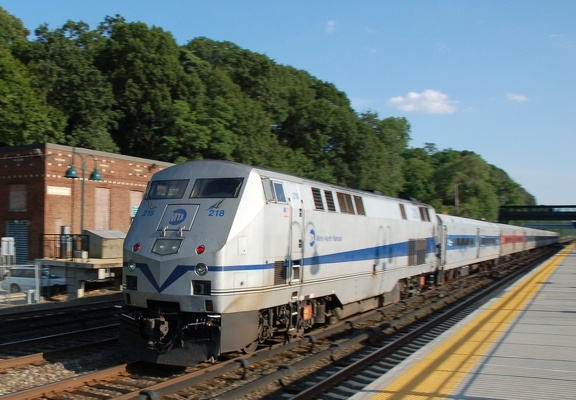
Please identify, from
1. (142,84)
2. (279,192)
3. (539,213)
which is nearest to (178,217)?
(279,192)

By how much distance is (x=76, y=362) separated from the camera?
33.8ft

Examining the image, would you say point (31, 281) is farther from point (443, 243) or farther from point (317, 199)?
point (443, 243)

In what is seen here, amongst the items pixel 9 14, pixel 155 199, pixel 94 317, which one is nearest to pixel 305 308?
pixel 155 199

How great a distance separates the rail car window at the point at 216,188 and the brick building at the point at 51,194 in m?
14.0

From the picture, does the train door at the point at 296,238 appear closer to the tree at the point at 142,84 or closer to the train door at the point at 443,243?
the train door at the point at 443,243

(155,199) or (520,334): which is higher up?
(155,199)

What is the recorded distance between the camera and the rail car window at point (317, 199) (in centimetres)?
1165

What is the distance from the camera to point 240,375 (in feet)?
31.0

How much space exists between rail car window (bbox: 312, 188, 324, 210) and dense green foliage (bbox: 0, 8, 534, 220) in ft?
82.2

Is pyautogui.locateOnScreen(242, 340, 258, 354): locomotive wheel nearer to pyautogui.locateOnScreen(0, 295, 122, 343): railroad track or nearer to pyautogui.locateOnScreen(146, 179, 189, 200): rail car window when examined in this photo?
pyautogui.locateOnScreen(146, 179, 189, 200): rail car window

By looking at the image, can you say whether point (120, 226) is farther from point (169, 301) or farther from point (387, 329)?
point (169, 301)

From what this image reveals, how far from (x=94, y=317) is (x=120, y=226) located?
43.9ft

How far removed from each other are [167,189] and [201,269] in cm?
209

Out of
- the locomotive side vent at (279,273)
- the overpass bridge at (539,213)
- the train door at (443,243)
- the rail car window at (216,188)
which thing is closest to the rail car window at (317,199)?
the locomotive side vent at (279,273)
